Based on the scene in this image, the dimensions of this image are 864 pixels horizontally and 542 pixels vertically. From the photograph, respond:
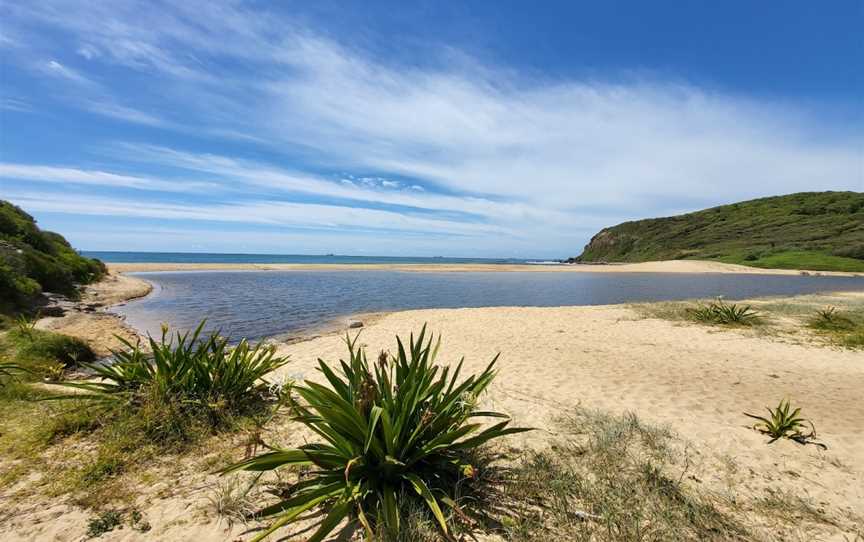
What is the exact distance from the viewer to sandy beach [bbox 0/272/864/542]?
9.15 feet

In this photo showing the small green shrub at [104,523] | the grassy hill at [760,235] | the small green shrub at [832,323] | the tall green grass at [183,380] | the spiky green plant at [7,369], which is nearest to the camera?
the small green shrub at [104,523]

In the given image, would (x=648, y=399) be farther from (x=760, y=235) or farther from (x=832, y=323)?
(x=760, y=235)

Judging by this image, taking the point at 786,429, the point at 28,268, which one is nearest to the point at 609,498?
the point at 786,429

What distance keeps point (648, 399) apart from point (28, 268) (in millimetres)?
20383

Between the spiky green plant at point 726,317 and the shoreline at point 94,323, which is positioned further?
the spiky green plant at point 726,317

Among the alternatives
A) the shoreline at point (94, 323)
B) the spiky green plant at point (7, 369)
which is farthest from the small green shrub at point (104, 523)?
the shoreline at point (94, 323)

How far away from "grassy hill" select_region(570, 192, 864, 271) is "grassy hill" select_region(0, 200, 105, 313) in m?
69.8

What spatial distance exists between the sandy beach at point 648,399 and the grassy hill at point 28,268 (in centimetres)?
148

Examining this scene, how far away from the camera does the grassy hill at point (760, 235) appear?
52.3 m

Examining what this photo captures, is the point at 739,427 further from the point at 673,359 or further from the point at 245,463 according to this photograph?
the point at 245,463

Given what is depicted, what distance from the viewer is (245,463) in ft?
→ 8.96

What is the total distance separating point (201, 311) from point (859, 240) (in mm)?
81581

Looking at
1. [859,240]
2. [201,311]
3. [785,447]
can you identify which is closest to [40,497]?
[785,447]

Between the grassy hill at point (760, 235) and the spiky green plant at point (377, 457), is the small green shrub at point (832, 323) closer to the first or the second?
the spiky green plant at point (377, 457)
